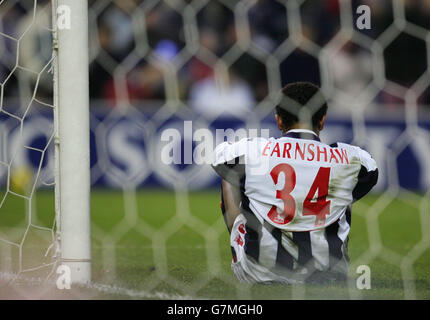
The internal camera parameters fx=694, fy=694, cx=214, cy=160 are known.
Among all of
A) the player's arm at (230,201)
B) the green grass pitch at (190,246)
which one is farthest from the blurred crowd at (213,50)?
the player's arm at (230,201)

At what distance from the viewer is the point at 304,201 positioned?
5.51 feet

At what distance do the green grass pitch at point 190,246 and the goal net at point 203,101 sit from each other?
0.9 inches

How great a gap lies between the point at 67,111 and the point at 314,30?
9.41 feet

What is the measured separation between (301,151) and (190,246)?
1140mm

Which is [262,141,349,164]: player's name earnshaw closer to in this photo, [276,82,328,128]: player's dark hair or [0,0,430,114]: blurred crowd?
[276,82,328,128]: player's dark hair

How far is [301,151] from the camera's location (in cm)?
170

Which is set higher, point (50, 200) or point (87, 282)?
point (50, 200)

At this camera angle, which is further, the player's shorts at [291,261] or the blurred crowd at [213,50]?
the blurred crowd at [213,50]

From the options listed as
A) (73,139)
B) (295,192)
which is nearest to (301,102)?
(295,192)

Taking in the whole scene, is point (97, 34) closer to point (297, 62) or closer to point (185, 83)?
point (185, 83)

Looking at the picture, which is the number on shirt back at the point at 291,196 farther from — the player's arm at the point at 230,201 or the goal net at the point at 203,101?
the goal net at the point at 203,101

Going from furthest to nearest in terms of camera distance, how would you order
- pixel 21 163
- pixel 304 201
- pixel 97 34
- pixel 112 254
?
pixel 21 163
pixel 97 34
pixel 112 254
pixel 304 201

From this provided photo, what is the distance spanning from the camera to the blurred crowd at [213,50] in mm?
4027
